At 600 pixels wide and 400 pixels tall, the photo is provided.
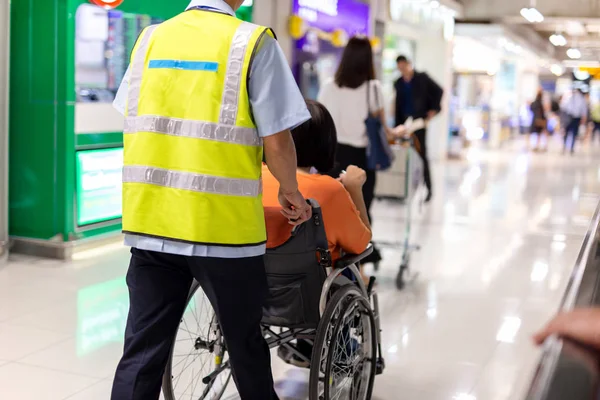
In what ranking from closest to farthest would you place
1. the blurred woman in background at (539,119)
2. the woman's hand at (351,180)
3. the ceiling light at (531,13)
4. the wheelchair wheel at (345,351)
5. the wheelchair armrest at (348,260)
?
the wheelchair wheel at (345,351)
the wheelchair armrest at (348,260)
the woman's hand at (351,180)
the ceiling light at (531,13)
the blurred woman in background at (539,119)

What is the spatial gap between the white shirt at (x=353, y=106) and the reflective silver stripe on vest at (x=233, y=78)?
9.46ft

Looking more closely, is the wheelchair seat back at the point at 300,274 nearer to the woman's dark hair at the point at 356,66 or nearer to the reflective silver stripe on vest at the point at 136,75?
the reflective silver stripe on vest at the point at 136,75

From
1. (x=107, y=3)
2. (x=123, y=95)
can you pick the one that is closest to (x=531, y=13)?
(x=107, y=3)

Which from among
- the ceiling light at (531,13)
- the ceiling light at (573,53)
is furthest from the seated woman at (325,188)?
the ceiling light at (573,53)

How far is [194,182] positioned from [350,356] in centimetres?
102

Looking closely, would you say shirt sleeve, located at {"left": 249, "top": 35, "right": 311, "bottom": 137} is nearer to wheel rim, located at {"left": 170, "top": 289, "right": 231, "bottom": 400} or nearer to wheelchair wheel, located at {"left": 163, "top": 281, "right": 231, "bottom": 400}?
wheelchair wheel, located at {"left": 163, "top": 281, "right": 231, "bottom": 400}

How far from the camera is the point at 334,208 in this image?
278 centimetres

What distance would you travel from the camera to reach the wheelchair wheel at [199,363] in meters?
2.74

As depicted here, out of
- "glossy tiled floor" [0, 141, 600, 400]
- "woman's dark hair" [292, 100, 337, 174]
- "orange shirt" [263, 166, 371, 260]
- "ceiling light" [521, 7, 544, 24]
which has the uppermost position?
"ceiling light" [521, 7, 544, 24]

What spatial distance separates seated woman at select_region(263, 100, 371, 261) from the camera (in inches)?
108

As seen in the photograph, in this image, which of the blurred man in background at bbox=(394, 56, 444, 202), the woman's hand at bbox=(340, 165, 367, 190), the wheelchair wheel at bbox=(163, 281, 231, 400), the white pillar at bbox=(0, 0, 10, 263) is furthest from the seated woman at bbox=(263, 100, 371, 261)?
the blurred man in background at bbox=(394, 56, 444, 202)

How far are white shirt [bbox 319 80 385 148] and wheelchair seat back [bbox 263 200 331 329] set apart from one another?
244 cm

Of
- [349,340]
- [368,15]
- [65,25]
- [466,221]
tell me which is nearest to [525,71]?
[368,15]

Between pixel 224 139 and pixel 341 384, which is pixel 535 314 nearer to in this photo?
pixel 341 384
